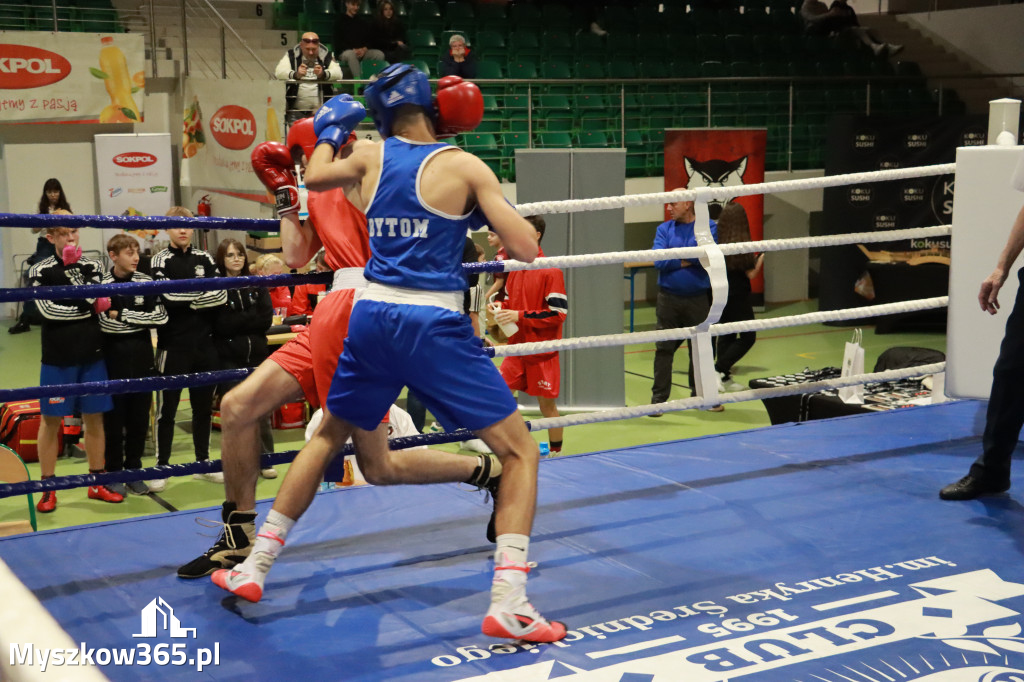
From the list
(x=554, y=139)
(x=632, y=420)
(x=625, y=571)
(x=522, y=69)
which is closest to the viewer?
(x=625, y=571)

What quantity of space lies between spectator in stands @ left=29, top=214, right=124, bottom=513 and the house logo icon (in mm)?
2702

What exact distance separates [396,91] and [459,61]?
7011 mm

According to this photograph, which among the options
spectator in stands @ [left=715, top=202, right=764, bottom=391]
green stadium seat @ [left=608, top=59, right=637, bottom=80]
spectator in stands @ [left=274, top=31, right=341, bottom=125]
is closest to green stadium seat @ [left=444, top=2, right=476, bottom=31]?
green stadium seat @ [left=608, top=59, right=637, bottom=80]

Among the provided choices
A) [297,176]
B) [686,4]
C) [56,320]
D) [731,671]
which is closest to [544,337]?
[56,320]

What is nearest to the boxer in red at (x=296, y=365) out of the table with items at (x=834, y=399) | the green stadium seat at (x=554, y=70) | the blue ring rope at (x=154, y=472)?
the blue ring rope at (x=154, y=472)

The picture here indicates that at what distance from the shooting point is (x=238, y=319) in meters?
5.68

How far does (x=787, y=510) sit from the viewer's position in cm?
326

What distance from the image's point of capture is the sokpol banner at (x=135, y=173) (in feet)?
31.2

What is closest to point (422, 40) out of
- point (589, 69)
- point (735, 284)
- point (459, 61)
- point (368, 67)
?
point (368, 67)

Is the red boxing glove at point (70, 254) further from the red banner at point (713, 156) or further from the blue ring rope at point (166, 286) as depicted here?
the red banner at point (713, 156)

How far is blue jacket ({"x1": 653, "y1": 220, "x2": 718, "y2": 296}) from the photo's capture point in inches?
269

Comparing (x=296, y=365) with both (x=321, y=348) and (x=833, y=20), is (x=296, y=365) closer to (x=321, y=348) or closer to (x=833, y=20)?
(x=321, y=348)

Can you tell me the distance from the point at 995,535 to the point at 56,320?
4.26m

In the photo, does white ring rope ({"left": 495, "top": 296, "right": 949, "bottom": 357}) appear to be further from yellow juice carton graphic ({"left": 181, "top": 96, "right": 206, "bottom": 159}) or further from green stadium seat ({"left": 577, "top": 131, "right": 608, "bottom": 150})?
yellow juice carton graphic ({"left": 181, "top": 96, "right": 206, "bottom": 159})
